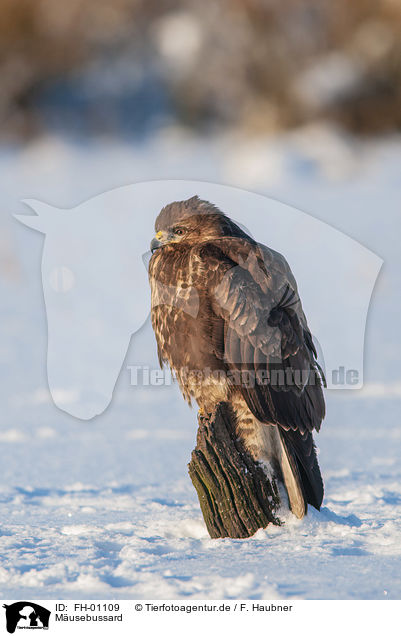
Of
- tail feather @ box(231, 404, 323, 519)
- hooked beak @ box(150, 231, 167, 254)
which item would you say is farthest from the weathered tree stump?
hooked beak @ box(150, 231, 167, 254)

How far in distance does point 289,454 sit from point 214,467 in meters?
0.32

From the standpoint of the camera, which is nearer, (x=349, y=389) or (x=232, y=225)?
Answer: (x=232, y=225)

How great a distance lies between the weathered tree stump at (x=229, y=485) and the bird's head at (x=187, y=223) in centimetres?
74

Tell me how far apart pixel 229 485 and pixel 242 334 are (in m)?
0.66

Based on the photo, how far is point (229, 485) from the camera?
9.71 ft

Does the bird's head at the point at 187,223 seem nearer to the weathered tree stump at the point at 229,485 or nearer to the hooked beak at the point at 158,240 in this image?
the hooked beak at the point at 158,240

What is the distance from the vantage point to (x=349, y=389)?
128 inches

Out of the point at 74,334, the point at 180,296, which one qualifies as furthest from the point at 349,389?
the point at 74,334

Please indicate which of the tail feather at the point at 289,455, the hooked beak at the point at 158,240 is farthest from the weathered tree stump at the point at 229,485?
the hooked beak at the point at 158,240

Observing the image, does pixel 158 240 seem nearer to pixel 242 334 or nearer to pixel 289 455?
pixel 242 334

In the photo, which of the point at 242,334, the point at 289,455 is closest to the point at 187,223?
the point at 242,334
